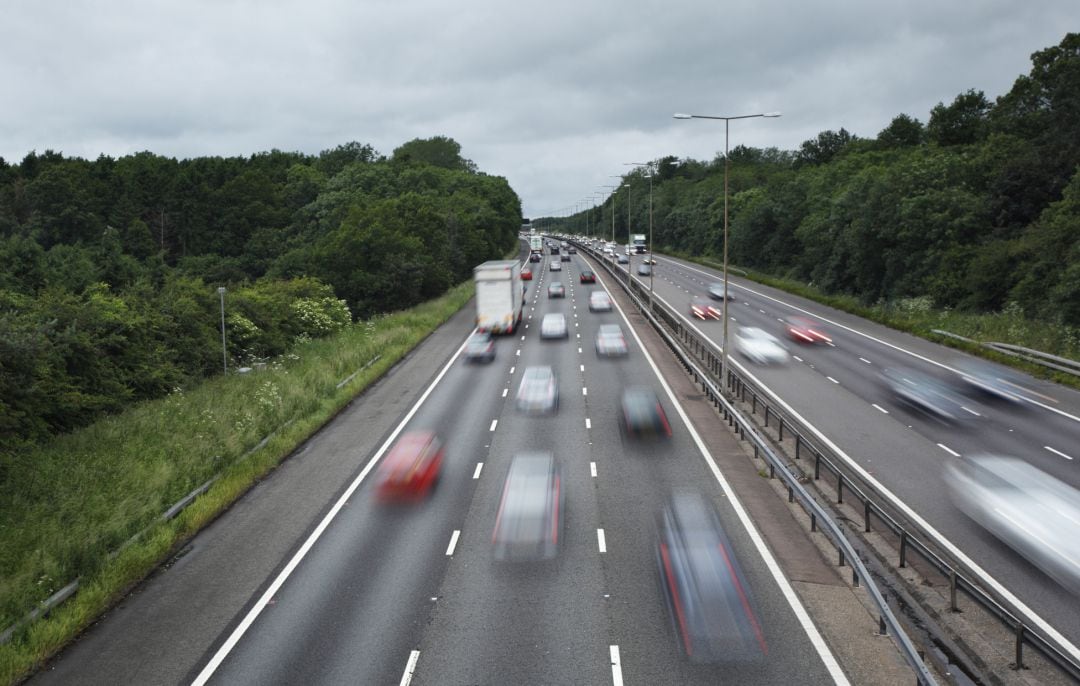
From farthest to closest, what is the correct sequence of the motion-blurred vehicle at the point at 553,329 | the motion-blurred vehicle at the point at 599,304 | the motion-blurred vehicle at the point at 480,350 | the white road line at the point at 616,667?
1. the motion-blurred vehicle at the point at 599,304
2. the motion-blurred vehicle at the point at 553,329
3. the motion-blurred vehicle at the point at 480,350
4. the white road line at the point at 616,667

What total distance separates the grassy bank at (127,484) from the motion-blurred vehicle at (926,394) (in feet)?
74.7

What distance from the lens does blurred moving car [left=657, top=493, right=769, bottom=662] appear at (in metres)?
13.5

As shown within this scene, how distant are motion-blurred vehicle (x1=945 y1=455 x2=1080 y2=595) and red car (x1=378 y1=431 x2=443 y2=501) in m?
14.0

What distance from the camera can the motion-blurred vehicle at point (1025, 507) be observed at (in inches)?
656

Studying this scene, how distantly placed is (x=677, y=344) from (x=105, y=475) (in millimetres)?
30518

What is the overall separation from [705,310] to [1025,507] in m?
44.8

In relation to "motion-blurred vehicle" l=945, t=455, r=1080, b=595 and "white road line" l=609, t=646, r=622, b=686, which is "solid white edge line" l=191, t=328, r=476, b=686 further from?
"motion-blurred vehicle" l=945, t=455, r=1080, b=595

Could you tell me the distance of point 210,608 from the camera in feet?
51.5

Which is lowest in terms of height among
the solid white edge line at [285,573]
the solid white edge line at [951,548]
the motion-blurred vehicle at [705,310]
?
the solid white edge line at [285,573]

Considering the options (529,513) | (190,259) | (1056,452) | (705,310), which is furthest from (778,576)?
(190,259)

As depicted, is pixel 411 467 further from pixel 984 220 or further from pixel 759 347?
pixel 984 220

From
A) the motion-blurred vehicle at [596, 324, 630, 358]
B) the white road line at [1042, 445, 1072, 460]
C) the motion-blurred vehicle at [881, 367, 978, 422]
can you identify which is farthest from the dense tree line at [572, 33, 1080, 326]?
the motion-blurred vehicle at [596, 324, 630, 358]

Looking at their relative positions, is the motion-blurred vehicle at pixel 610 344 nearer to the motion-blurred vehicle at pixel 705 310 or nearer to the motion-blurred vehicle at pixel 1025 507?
A: the motion-blurred vehicle at pixel 705 310

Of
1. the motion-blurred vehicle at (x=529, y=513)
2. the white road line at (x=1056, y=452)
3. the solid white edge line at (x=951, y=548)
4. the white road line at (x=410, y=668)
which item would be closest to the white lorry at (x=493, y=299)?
the solid white edge line at (x=951, y=548)
